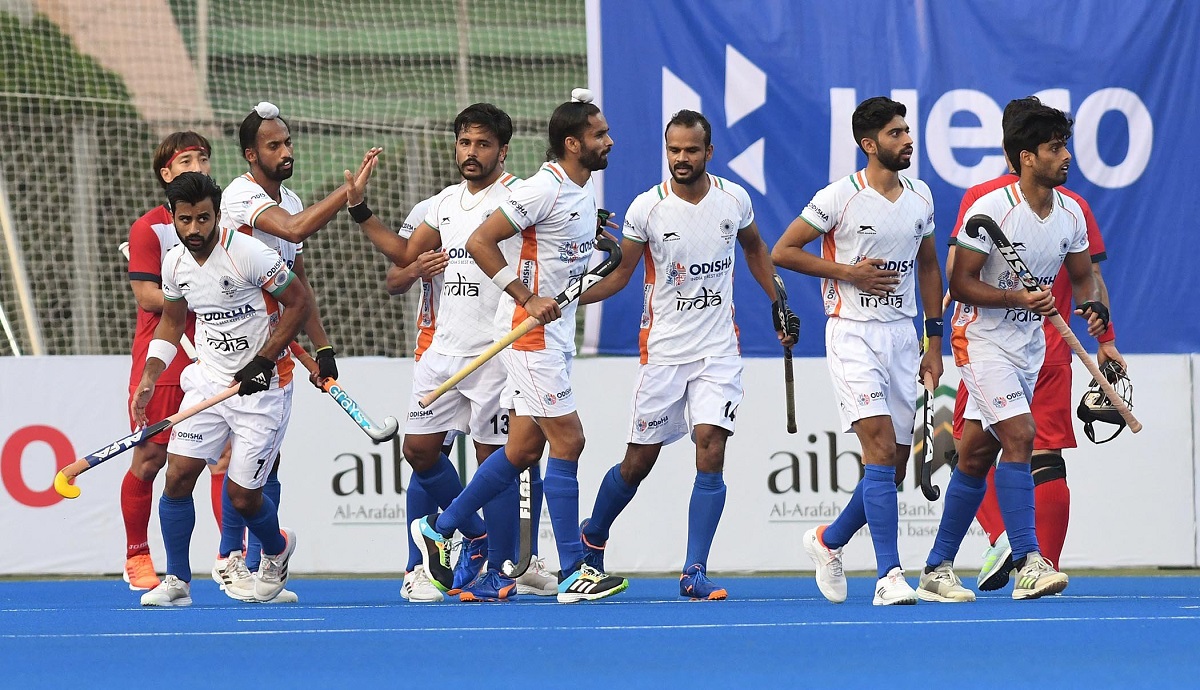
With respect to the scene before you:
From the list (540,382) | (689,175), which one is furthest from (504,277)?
(689,175)

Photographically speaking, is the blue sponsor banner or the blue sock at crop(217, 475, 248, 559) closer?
the blue sock at crop(217, 475, 248, 559)

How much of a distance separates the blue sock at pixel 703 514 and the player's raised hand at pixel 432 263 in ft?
4.94

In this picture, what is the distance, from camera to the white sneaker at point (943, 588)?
7504 millimetres

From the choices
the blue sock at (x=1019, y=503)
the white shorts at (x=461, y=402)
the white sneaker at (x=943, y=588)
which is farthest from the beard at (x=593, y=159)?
the white sneaker at (x=943, y=588)

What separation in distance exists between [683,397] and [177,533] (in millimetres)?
2260

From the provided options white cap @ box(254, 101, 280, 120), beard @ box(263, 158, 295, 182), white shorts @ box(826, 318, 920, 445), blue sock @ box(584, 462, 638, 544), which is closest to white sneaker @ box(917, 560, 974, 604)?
white shorts @ box(826, 318, 920, 445)

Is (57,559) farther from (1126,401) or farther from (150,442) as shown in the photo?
(1126,401)

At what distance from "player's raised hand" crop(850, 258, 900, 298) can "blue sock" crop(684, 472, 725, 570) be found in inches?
42.0

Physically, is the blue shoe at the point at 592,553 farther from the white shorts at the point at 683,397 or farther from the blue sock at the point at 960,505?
the blue sock at the point at 960,505

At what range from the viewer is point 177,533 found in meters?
7.94

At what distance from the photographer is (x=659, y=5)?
37.9ft

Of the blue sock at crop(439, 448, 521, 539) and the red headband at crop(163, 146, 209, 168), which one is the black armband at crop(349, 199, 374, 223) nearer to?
the red headband at crop(163, 146, 209, 168)

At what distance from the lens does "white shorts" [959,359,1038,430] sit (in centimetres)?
759

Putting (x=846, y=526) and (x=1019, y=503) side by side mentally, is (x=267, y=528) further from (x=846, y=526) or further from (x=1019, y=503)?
(x=1019, y=503)
